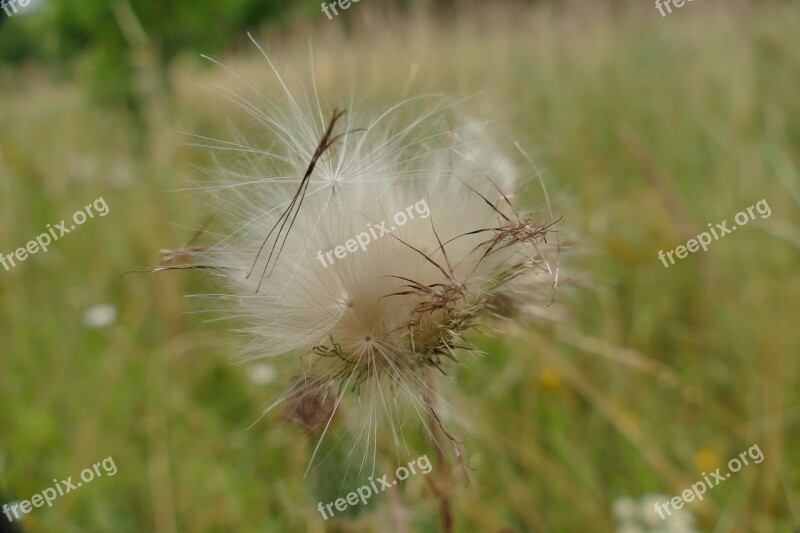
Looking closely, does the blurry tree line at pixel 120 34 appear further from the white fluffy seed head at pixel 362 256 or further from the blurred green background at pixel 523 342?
the white fluffy seed head at pixel 362 256

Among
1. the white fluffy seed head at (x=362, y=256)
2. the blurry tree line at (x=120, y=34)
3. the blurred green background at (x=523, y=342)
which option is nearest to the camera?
the white fluffy seed head at (x=362, y=256)

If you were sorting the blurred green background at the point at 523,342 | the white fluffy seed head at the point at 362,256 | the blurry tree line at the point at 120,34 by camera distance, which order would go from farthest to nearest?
the blurry tree line at the point at 120,34 < the blurred green background at the point at 523,342 < the white fluffy seed head at the point at 362,256

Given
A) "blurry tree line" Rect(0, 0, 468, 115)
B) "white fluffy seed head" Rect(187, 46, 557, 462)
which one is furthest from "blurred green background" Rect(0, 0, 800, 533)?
"blurry tree line" Rect(0, 0, 468, 115)

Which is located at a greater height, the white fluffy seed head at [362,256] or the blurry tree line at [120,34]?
the blurry tree line at [120,34]

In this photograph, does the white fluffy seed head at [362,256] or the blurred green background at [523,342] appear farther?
the blurred green background at [523,342]

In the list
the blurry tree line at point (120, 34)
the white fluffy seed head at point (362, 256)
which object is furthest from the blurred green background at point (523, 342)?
the blurry tree line at point (120, 34)

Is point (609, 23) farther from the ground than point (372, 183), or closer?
farther from the ground

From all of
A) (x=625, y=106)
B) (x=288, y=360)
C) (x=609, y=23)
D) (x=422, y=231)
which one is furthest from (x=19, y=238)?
(x=609, y=23)

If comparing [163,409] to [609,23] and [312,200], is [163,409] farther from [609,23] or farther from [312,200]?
[609,23]
